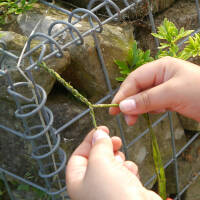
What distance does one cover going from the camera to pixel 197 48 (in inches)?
52.6

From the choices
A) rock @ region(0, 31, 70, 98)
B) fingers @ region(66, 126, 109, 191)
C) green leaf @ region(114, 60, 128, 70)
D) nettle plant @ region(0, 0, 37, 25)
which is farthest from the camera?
nettle plant @ region(0, 0, 37, 25)

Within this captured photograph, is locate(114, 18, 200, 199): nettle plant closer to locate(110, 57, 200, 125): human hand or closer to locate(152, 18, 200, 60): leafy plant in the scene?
locate(152, 18, 200, 60): leafy plant

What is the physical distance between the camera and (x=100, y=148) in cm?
93

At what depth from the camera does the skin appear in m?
0.87

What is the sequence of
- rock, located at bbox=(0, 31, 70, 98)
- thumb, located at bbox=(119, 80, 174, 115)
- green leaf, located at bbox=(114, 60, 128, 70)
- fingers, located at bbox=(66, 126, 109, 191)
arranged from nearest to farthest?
fingers, located at bbox=(66, 126, 109, 191) → thumb, located at bbox=(119, 80, 174, 115) → rock, located at bbox=(0, 31, 70, 98) → green leaf, located at bbox=(114, 60, 128, 70)

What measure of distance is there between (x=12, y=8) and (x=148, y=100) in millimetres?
846

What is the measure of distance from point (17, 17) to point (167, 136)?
1.09 metres

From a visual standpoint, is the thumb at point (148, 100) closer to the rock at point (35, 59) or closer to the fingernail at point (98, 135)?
the fingernail at point (98, 135)

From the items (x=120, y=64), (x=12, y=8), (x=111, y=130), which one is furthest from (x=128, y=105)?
(x=12, y=8)

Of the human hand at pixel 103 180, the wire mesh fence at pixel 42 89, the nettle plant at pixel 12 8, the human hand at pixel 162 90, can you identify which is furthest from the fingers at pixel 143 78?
the nettle plant at pixel 12 8

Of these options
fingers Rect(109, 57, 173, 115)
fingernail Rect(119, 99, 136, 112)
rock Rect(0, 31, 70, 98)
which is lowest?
fingernail Rect(119, 99, 136, 112)

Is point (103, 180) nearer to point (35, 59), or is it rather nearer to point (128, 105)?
point (128, 105)

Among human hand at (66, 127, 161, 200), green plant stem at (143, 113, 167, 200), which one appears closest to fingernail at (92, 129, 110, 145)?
human hand at (66, 127, 161, 200)

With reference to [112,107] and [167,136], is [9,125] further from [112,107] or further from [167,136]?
[167,136]
